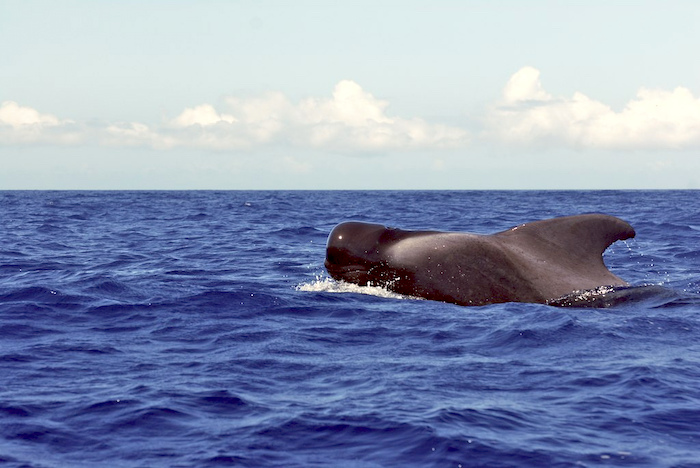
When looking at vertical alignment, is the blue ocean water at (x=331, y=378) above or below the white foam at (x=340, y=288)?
below

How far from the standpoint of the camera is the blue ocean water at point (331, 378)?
6902 millimetres

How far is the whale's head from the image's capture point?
13703 millimetres

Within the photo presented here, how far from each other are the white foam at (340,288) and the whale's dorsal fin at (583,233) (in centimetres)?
221

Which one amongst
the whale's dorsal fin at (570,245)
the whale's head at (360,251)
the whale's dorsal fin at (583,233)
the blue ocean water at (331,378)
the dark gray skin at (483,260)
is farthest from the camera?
the whale's head at (360,251)

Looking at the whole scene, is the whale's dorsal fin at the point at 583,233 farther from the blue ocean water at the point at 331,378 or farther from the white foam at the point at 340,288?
the white foam at the point at 340,288

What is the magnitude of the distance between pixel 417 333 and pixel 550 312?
2179 millimetres

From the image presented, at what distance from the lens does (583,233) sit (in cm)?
1370

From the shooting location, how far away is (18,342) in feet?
36.3

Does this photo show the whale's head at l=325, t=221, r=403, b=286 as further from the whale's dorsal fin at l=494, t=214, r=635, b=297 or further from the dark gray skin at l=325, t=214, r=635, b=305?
the whale's dorsal fin at l=494, t=214, r=635, b=297

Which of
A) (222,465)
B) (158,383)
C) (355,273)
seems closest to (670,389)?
(222,465)

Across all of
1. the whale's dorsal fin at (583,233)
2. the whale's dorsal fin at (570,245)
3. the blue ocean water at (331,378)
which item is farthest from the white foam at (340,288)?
the whale's dorsal fin at (583,233)

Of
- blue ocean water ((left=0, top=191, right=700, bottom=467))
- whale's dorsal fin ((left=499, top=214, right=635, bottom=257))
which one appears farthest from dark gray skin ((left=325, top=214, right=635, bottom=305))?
blue ocean water ((left=0, top=191, right=700, bottom=467))

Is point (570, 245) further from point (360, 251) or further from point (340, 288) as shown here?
point (340, 288)

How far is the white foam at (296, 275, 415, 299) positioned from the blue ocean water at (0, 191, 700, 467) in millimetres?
36
